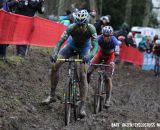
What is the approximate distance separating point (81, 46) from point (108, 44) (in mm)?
2282

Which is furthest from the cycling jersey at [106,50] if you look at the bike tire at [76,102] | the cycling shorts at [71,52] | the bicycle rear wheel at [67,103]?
the bicycle rear wheel at [67,103]

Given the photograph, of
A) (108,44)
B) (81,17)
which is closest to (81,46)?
(81,17)

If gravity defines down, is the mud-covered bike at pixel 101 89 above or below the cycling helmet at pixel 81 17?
below

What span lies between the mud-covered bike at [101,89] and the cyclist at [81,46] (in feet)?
5.84

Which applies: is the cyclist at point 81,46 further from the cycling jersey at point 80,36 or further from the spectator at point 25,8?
the spectator at point 25,8

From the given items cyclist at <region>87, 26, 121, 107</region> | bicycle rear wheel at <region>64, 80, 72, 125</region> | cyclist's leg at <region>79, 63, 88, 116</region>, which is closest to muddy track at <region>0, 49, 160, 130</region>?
bicycle rear wheel at <region>64, 80, 72, 125</region>

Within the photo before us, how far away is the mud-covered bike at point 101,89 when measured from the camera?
1211 cm

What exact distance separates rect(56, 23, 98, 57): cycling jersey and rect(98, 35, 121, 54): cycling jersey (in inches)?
80.7

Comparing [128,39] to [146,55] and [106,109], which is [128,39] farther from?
[106,109]

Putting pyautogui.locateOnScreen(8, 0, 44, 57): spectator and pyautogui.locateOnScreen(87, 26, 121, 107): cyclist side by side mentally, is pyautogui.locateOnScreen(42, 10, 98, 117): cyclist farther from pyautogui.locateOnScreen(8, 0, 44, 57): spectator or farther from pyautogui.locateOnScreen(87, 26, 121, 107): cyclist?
pyautogui.locateOnScreen(8, 0, 44, 57): spectator

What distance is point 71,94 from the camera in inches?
393

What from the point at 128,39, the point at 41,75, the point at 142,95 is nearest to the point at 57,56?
the point at 41,75

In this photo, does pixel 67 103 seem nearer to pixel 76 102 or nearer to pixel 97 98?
pixel 76 102

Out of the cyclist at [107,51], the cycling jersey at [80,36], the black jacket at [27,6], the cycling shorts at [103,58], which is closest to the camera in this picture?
the cycling jersey at [80,36]
